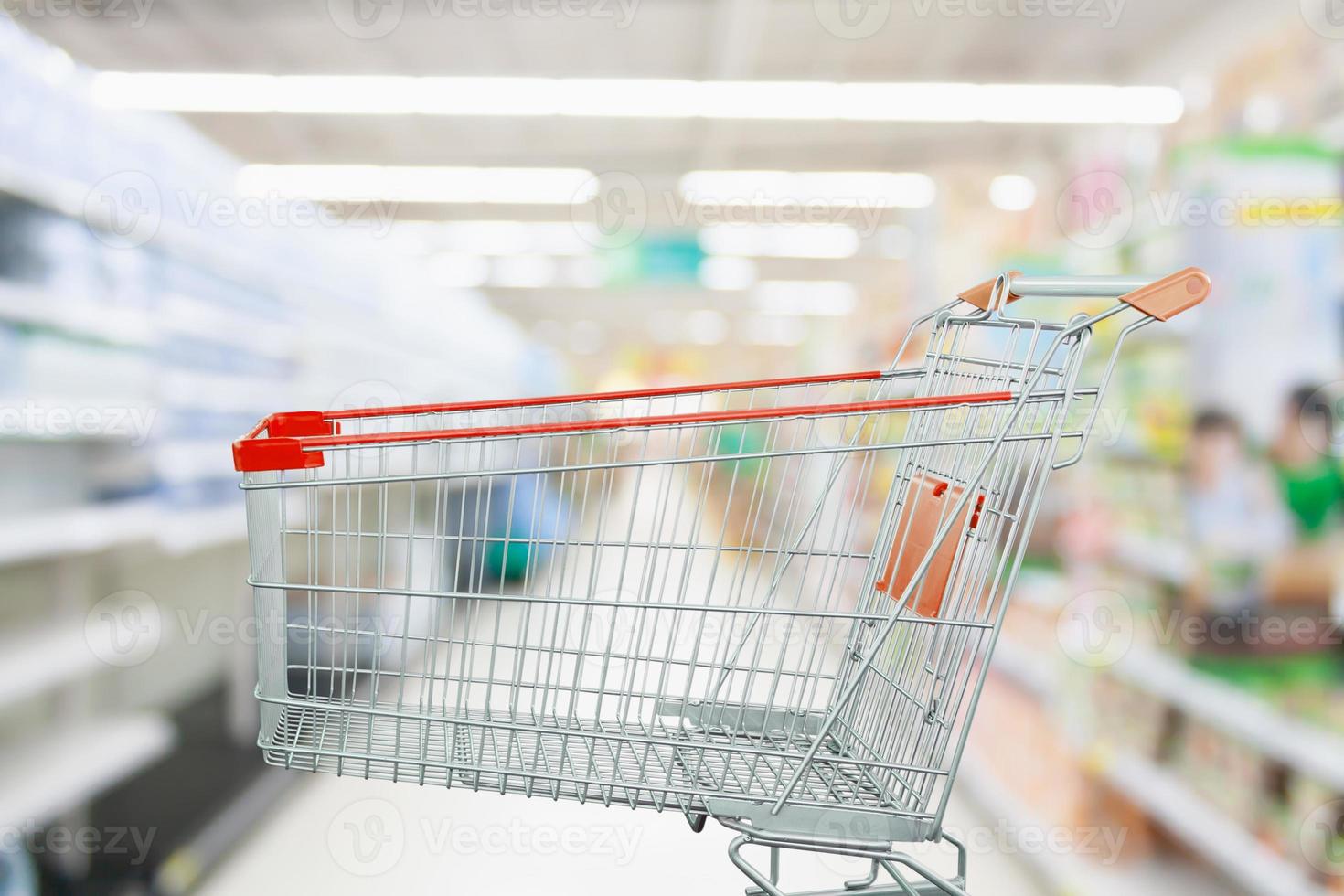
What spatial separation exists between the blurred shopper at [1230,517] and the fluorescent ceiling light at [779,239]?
7886 mm

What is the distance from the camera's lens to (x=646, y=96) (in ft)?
20.6

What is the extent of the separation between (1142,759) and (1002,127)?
8.60m

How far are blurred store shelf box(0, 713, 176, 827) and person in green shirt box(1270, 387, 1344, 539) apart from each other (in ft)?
11.4

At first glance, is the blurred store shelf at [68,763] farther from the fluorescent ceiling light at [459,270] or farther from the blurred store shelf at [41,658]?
the fluorescent ceiling light at [459,270]

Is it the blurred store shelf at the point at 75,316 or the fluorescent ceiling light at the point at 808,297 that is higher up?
the fluorescent ceiling light at the point at 808,297

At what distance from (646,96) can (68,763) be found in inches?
205

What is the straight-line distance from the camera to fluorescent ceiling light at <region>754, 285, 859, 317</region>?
15.3 meters

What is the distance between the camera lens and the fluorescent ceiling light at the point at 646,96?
6.12 m

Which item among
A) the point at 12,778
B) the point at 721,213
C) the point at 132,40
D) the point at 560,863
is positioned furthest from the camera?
the point at 721,213

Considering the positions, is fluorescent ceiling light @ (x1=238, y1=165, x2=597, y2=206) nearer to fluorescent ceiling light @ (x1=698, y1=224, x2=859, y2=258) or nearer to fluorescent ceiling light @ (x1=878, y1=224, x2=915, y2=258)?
fluorescent ceiling light @ (x1=698, y1=224, x2=859, y2=258)

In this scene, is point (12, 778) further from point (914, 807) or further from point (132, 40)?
point (132, 40)

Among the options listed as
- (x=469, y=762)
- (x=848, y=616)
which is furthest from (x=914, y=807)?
(x=469, y=762)

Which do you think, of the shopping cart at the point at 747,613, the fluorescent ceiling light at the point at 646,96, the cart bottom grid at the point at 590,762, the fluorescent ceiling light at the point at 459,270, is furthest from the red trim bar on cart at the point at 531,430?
the fluorescent ceiling light at the point at 459,270

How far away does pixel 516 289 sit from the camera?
17.3 m
